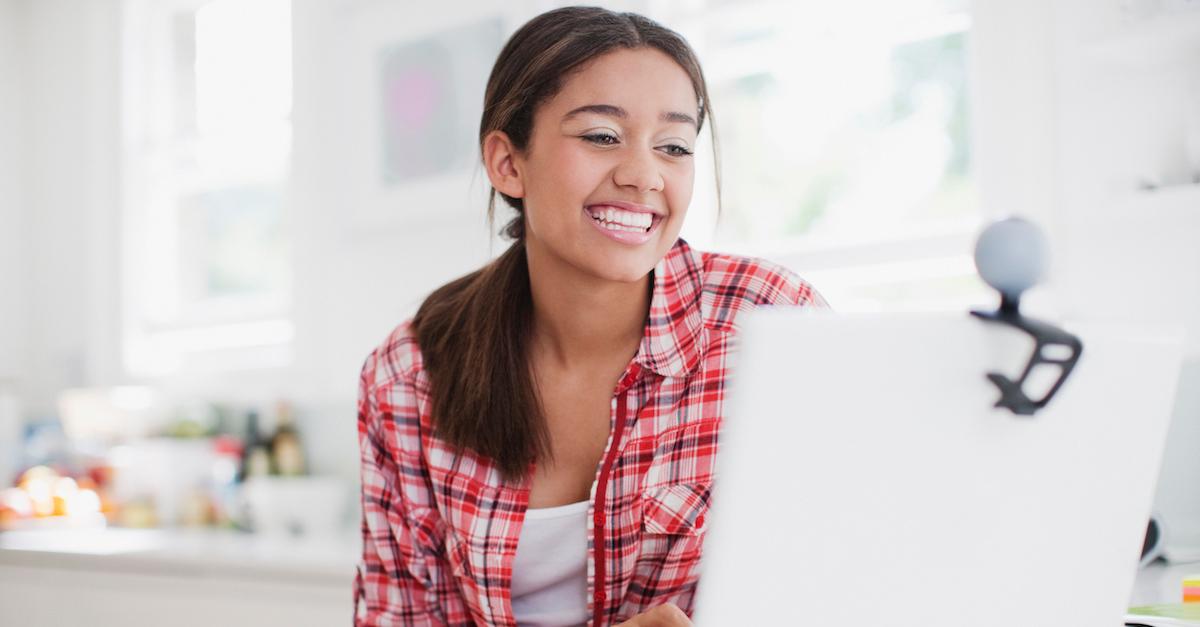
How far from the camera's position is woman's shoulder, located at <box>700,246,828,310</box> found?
47.9 inches

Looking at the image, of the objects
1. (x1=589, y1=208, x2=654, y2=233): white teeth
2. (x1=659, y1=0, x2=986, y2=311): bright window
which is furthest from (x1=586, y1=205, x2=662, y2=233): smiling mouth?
(x1=659, y1=0, x2=986, y2=311): bright window

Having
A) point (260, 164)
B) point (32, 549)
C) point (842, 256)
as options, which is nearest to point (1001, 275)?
point (842, 256)

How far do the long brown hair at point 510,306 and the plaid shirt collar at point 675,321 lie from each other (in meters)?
0.19

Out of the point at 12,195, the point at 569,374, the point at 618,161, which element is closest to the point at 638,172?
the point at 618,161

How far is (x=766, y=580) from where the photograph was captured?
19.0 inches

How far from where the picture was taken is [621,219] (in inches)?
46.5

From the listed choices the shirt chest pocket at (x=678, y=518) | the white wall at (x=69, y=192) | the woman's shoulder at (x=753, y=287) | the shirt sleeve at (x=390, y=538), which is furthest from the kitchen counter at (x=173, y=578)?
the woman's shoulder at (x=753, y=287)

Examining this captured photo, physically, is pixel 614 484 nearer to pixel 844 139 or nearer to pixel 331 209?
pixel 844 139

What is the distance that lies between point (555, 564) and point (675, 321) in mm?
345

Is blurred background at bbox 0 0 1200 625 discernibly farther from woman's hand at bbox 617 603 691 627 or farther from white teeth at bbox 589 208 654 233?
woman's hand at bbox 617 603 691 627

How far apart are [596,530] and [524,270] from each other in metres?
0.41

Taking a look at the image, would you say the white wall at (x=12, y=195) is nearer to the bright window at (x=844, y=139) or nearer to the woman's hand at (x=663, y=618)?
the bright window at (x=844, y=139)

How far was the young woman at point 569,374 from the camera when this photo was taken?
118 centimetres

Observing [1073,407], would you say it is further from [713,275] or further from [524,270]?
[524,270]
